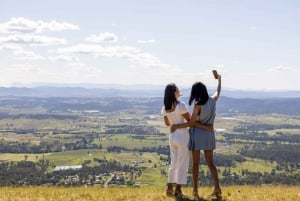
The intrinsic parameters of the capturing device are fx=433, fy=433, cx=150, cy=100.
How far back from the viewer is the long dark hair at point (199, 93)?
10531 millimetres

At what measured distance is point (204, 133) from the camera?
1077 centimetres

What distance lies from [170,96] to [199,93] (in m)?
0.72

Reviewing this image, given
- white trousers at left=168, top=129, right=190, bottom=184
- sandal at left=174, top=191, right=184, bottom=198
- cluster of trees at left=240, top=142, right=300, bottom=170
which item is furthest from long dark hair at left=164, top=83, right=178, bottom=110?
A: cluster of trees at left=240, top=142, right=300, bottom=170

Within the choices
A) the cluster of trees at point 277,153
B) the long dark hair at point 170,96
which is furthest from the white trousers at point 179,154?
the cluster of trees at point 277,153

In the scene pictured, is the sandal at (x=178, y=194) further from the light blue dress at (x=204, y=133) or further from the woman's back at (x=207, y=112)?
the woman's back at (x=207, y=112)

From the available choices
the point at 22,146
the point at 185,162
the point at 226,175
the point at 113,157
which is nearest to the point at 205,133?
the point at 185,162

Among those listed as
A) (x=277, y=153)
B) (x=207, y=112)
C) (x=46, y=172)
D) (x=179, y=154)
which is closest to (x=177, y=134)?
(x=179, y=154)

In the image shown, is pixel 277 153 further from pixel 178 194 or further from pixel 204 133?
pixel 204 133

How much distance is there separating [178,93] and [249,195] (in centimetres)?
328

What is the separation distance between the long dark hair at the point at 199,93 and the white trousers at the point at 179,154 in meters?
0.86

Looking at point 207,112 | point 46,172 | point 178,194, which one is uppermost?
point 207,112

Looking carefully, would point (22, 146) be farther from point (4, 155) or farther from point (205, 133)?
point (205, 133)

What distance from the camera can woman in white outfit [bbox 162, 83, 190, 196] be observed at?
422 inches

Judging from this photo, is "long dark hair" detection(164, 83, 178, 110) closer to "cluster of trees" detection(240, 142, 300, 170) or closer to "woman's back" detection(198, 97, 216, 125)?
"woman's back" detection(198, 97, 216, 125)
